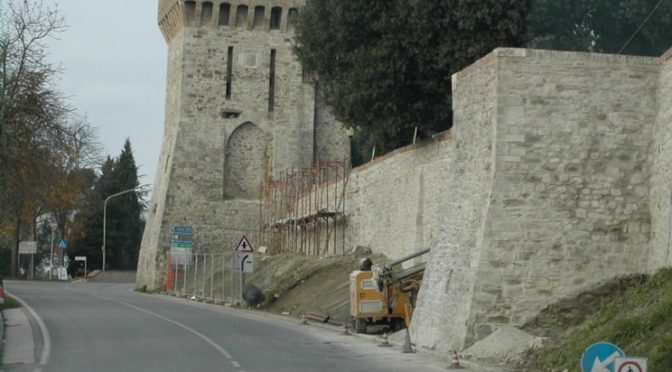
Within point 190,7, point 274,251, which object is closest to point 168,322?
point 274,251

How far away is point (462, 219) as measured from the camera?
A: 24.8 meters

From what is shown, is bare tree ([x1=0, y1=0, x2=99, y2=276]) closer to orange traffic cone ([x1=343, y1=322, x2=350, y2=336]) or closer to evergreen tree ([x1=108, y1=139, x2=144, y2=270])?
orange traffic cone ([x1=343, y1=322, x2=350, y2=336])

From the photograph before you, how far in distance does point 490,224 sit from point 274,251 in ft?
122

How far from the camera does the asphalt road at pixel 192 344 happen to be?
21.4 meters

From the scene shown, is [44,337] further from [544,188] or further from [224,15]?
[224,15]

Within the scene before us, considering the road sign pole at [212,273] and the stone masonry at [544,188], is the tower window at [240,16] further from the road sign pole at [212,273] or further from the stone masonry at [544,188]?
Answer: the stone masonry at [544,188]

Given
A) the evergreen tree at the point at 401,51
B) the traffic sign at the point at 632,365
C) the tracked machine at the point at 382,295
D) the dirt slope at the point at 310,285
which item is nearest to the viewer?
the traffic sign at the point at 632,365

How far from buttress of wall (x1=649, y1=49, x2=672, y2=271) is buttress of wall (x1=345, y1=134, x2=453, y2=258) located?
7.58m

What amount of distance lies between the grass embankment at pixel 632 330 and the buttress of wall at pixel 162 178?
43.1m

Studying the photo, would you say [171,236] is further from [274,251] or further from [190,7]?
[190,7]

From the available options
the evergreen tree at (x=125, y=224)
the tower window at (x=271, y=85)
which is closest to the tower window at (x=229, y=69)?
the tower window at (x=271, y=85)

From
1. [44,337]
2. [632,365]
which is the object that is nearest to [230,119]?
[44,337]

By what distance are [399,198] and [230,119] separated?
2600 centimetres

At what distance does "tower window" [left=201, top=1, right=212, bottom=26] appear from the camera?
62.3 m
